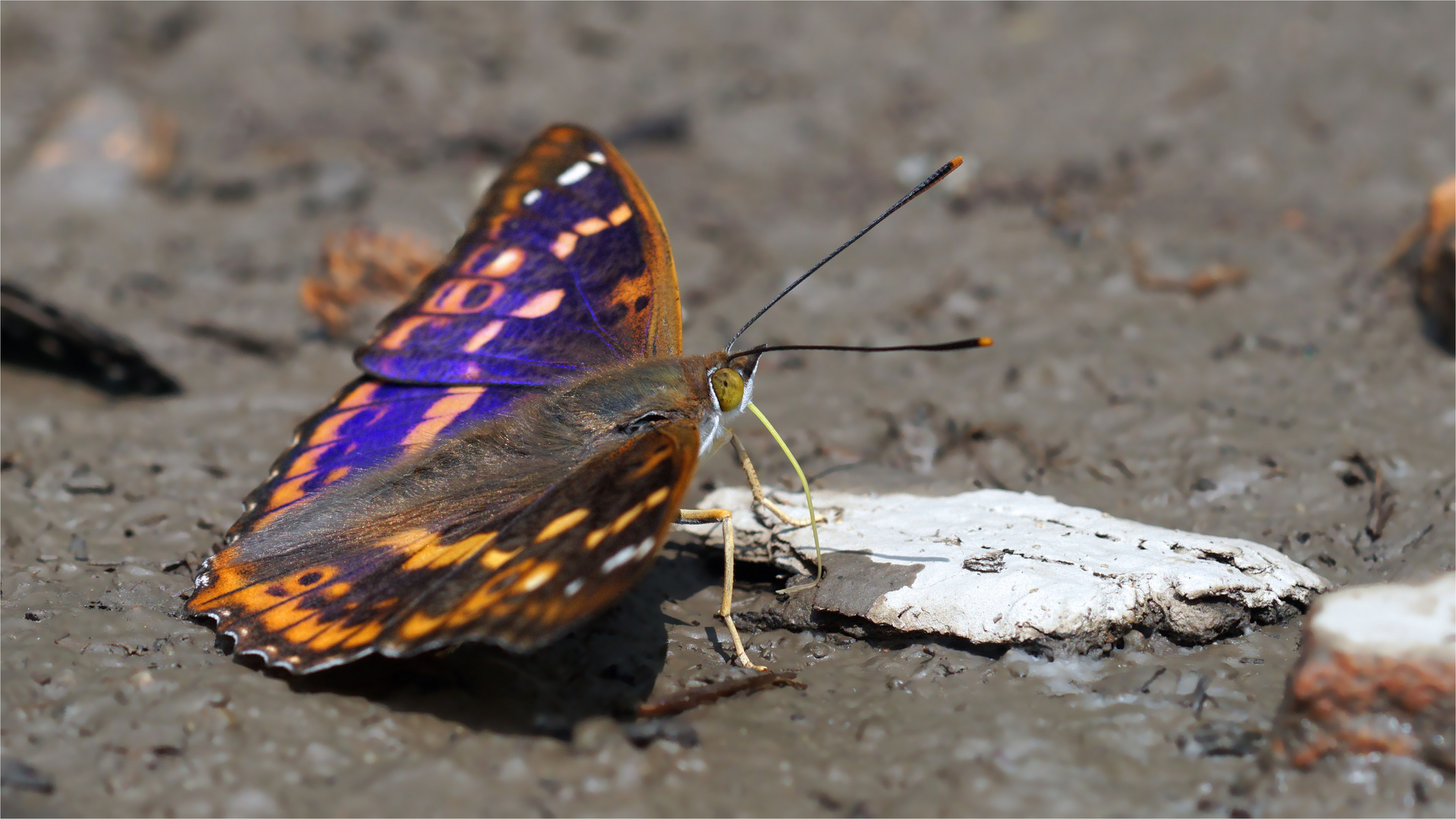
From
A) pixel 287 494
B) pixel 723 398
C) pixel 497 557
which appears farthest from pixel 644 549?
pixel 287 494

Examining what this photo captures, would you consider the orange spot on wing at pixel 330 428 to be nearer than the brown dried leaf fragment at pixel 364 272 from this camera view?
Yes

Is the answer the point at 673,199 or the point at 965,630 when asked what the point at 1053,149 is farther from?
the point at 965,630

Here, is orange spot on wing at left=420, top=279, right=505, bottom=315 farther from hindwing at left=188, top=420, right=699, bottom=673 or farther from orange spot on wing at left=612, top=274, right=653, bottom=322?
hindwing at left=188, top=420, right=699, bottom=673

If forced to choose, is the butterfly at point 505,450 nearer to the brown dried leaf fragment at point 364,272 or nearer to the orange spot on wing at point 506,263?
the orange spot on wing at point 506,263

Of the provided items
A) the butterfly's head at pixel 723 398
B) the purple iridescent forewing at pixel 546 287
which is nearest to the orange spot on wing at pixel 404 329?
the purple iridescent forewing at pixel 546 287

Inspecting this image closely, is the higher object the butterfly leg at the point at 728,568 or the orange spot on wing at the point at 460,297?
the orange spot on wing at the point at 460,297

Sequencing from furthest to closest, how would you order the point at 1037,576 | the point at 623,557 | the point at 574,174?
the point at 574,174
the point at 1037,576
the point at 623,557

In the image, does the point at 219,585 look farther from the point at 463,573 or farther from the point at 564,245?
the point at 564,245
